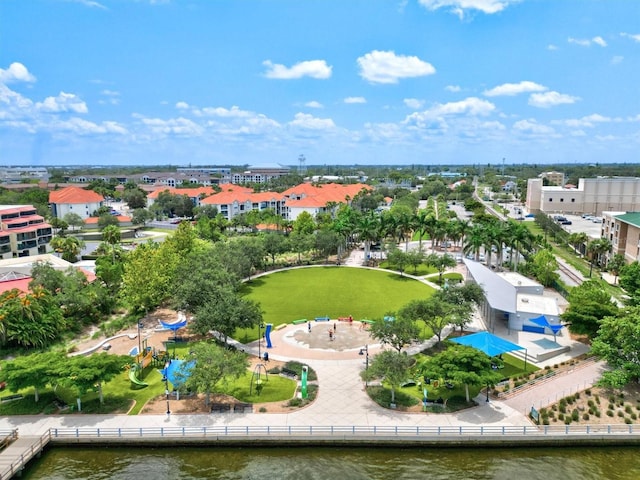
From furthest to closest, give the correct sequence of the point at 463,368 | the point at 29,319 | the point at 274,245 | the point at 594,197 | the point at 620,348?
1. the point at 594,197
2. the point at 274,245
3. the point at 29,319
4. the point at 620,348
5. the point at 463,368

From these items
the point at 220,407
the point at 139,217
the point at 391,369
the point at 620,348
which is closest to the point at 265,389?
the point at 220,407

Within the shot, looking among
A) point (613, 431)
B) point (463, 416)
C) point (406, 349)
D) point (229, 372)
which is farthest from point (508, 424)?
point (229, 372)

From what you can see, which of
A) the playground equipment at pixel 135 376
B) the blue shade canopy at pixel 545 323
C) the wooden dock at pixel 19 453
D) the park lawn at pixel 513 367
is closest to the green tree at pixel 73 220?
the playground equipment at pixel 135 376

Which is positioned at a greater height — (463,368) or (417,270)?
(463,368)

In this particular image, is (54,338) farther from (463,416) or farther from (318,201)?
(318,201)

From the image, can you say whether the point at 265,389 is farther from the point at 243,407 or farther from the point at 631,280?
the point at 631,280

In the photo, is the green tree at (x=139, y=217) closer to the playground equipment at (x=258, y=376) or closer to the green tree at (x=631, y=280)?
the playground equipment at (x=258, y=376)
